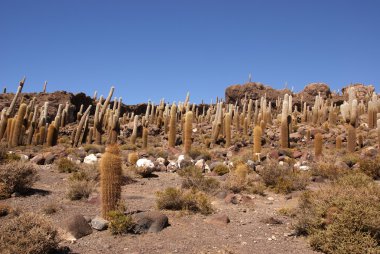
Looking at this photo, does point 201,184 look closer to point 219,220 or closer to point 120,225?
point 219,220

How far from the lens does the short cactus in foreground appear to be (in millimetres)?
8570

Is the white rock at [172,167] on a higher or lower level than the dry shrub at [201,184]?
higher

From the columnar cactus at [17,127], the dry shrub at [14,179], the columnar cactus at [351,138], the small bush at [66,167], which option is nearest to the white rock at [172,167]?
the small bush at [66,167]

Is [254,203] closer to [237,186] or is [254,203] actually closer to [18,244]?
A: [237,186]

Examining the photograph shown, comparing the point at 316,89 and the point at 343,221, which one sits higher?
the point at 316,89

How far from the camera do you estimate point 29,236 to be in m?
6.27

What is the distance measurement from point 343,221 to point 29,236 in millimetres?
5484

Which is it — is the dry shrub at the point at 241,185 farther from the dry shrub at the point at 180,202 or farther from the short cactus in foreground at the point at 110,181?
the short cactus in foreground at the point at 110,181

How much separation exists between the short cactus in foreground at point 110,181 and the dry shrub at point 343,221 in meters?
4.11

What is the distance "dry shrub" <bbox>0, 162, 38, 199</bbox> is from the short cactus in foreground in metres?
3.65

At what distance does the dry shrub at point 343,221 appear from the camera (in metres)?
6.41

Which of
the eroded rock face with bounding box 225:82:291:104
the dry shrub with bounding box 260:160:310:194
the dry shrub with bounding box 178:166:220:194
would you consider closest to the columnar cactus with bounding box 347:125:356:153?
the dry shrub with bounding box 260:160:310:194

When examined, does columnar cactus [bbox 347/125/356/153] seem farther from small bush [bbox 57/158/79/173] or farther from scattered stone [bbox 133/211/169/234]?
scattered stone [bbox 133/211/169/234]

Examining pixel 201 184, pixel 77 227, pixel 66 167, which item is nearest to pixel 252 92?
→ pixel 66 167
